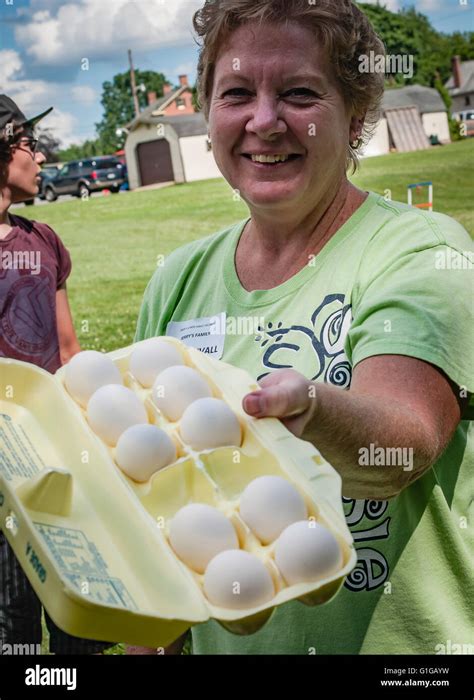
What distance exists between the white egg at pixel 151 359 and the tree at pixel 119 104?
7.30 metres

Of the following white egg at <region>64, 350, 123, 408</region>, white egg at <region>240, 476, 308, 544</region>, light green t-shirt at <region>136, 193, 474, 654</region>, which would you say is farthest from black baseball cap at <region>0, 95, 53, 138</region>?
white egg at <region>240, 476, 308, 544</region>

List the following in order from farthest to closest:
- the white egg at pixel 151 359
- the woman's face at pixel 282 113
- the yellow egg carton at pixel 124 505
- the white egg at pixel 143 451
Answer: the woman's face at pixel 282 113
the white egg at pixel 151 359
the white egg at pixel 143 451
the yellow egg carton at pixel 124 505

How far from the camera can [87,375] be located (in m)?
0.92

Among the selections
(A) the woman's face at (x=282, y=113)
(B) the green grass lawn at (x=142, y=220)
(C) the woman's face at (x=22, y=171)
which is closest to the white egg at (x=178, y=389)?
(A) the woman's face at (x=282, y=113)

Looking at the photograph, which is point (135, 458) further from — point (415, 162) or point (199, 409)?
point (415, 162)

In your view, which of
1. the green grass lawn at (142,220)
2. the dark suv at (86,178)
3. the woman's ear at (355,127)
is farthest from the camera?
the dark suv at (86,178)

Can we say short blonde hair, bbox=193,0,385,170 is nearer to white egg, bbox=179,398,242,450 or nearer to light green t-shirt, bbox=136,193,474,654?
light green t-shirt, bbox=136,193,474,654

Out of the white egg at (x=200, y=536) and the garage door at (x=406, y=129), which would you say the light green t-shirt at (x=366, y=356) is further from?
the garage door at (x=406, y=129)

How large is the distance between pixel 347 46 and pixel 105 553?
2.23 feet

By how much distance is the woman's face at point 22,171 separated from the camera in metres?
2.14

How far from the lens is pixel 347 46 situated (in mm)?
1103

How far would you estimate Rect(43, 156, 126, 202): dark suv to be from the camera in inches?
372

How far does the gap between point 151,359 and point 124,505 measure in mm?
181

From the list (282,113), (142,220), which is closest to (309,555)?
(282,113)
